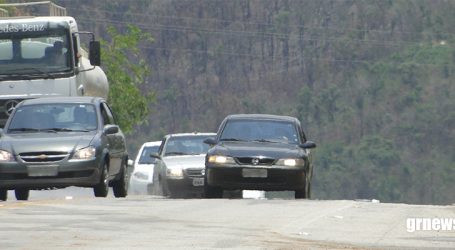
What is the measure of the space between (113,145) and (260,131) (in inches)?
123

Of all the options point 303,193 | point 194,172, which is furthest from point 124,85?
point 303,193

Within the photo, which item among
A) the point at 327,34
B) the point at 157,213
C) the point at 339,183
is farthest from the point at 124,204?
the point at 327,34

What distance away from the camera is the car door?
2739cm

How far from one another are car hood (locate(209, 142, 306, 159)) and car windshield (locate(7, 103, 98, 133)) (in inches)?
94.7

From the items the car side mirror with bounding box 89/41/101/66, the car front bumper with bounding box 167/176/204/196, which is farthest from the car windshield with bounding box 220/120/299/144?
the car side mirror with bounding box 89/41/101/66

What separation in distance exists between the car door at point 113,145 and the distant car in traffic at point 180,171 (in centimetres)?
337

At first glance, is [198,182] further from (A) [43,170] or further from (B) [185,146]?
(A) [43,170]

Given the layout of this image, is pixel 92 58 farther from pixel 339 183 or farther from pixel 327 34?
pixel 327 34

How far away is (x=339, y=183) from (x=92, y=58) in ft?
333

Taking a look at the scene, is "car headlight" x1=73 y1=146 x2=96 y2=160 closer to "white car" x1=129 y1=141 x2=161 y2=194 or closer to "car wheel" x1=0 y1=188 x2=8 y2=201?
"car wheel" x1=0 y1=188 x2=8 y2=201

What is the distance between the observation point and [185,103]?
152750 mm

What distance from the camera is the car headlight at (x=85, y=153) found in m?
26.0

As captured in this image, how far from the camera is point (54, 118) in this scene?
27.2m

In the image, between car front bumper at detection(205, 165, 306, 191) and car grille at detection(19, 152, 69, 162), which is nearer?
car grille at detection(19, 152, 69, 162)
